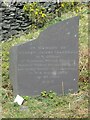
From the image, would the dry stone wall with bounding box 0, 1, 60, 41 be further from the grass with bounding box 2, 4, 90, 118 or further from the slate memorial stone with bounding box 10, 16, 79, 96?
the slate memorial stone with bounding box 10, 16, 79, 96

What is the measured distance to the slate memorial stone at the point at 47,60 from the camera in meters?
6.60

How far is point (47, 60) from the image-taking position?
21.9ft

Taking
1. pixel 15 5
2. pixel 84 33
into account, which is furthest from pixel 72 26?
pixel 15 5

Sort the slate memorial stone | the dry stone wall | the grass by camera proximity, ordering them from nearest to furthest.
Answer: the grass
the slate memorial stone
the dry stone wall

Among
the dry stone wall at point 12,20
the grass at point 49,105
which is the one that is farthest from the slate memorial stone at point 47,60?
the dry stone wall at point 12,20

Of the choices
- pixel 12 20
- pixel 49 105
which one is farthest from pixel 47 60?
pixel 12 20

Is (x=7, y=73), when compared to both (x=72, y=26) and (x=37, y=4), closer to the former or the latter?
(x=72, y=26)

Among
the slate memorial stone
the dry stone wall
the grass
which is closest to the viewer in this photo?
the grass

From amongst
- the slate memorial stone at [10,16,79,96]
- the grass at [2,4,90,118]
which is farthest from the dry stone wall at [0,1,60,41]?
the slate memorial stone at [10,16,79,96]

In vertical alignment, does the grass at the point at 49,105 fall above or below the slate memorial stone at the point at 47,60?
below

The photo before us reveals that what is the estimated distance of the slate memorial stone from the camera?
21.7 feet

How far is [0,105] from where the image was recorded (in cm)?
641

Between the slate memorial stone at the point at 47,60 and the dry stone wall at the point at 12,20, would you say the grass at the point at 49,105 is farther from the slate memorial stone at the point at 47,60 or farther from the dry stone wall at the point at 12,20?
the dry stone wall at the point at 12,20

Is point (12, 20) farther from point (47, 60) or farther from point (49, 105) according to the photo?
point (49, 105)
